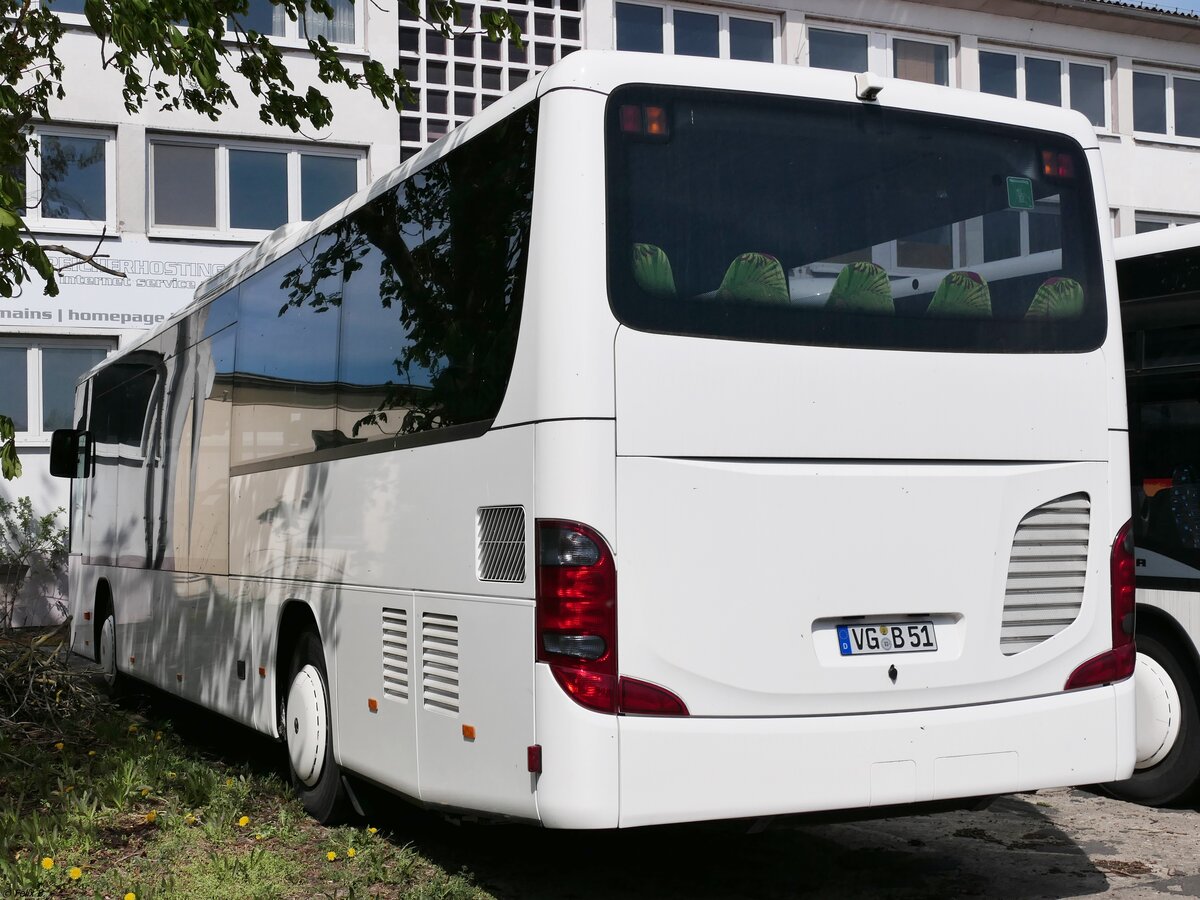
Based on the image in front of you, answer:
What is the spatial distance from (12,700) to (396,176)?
5095mm

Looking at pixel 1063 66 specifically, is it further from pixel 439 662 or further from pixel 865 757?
pixel 865 757

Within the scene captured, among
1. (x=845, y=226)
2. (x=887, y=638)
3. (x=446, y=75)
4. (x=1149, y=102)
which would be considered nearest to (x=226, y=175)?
(x=446, y=75)

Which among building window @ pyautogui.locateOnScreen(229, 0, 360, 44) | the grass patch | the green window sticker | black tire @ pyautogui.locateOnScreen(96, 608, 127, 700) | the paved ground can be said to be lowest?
the paved ground

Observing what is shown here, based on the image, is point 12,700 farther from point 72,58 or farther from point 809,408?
point 72,58

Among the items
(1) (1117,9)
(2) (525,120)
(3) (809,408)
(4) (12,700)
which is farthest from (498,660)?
(1) (1117,9)

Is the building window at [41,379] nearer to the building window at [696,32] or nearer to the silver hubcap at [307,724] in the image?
the building window at [696,32]

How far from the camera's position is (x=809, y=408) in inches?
213

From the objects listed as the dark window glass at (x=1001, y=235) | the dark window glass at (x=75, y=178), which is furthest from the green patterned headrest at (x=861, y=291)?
the dark window glass at (x=75, y=178)

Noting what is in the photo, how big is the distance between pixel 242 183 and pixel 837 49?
11010 millimetres

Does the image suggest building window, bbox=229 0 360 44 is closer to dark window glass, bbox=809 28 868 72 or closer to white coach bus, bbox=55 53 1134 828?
dark window glass, bbox=809 28 868 72

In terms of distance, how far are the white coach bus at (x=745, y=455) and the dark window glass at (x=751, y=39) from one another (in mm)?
21154

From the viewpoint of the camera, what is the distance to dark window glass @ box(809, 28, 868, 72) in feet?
89.7

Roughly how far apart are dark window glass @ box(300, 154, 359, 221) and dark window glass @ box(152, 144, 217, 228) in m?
1.33

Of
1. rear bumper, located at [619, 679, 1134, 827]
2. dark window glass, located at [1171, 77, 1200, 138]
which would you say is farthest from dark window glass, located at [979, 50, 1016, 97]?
rear bumper, located at [619, 679, 1134, 827]
